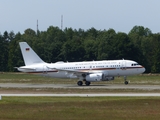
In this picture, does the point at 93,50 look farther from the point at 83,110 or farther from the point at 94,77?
the point at 83,110

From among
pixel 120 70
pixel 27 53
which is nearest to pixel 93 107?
pixel 120 70

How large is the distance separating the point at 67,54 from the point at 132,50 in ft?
50.8

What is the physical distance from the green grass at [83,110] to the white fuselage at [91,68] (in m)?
25.6

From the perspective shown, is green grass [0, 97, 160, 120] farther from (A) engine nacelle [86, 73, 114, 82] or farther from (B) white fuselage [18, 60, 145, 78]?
(B) white fuselage [18, 60, 145, 78]

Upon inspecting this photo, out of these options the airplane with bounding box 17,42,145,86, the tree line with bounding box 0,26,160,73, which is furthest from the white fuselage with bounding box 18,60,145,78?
the tree line with bounding box 0,26,160,73

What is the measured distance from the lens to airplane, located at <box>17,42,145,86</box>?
192 feet

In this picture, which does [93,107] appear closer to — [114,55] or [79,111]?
[79,111]

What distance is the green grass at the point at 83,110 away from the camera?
2545cm

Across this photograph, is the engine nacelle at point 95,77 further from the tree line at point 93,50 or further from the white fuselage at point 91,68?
the tree line at point 93,50

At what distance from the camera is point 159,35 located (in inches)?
4877

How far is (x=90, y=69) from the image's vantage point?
59.4m

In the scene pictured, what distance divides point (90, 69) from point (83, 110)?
103 feet

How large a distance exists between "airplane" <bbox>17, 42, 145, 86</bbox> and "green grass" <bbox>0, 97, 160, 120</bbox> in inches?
1002

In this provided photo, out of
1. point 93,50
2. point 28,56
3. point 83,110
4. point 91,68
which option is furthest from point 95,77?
point 93,50
